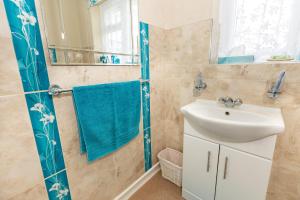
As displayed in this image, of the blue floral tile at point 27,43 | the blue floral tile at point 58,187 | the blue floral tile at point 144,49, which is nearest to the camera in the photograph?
the blue floral tile at point 27,43

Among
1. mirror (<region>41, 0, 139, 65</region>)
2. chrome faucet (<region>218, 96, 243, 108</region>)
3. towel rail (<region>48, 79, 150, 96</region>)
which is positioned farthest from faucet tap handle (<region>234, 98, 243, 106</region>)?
towel rail (<region>48, 79, 150, 96</region>)

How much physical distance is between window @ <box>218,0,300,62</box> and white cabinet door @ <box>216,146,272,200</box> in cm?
70

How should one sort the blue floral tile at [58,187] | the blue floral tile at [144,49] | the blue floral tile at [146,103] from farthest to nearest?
the blue floral tile at [146,103] < the blue floral tile at [144,49] < the blue floral tile at [58,187]

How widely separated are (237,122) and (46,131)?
1.03 meters

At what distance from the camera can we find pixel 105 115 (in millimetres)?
974

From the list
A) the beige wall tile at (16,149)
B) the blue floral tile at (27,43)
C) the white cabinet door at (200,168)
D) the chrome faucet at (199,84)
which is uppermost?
the blue floral tile at (27,43)

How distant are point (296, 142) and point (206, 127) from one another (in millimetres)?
625

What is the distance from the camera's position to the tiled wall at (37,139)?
2.14 feet

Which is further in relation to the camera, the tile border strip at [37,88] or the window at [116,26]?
the window at [116,26]

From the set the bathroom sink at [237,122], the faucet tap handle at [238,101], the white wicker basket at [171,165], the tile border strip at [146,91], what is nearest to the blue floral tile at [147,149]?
the tile border strip at [146,91]

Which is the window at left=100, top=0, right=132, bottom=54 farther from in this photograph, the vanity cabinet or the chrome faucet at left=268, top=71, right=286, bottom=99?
the chrome faucet at left=268, top=71, right=286, bottom=99

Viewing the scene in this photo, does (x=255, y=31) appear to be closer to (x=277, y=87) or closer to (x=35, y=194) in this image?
(x=277, y=87)

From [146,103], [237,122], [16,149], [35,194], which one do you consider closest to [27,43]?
[16,149]

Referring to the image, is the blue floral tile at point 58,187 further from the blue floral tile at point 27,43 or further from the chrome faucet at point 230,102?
the chrome faucet at point 230,102
